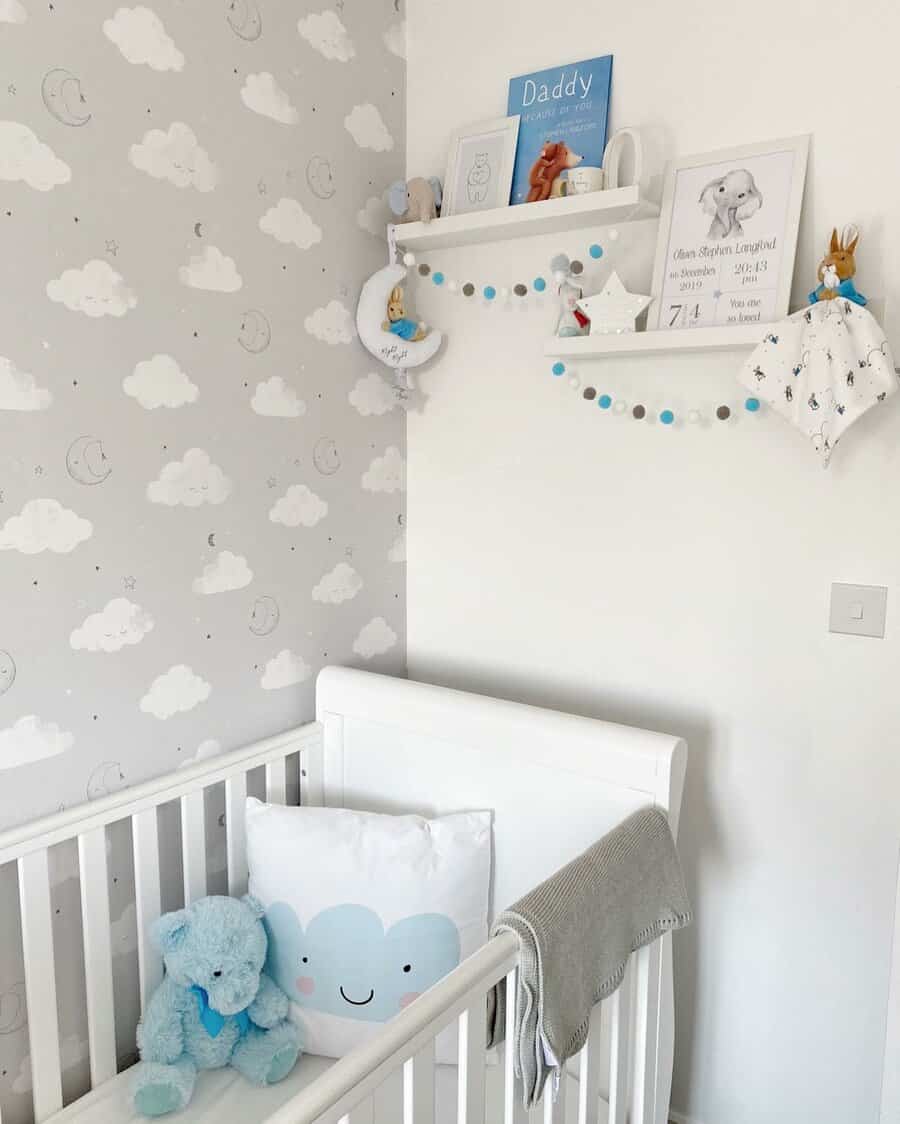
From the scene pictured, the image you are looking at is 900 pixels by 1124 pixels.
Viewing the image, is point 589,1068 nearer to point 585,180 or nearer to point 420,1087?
point 420,1087

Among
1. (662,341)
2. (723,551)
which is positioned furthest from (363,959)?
(662,341)

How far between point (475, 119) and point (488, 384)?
0.51m

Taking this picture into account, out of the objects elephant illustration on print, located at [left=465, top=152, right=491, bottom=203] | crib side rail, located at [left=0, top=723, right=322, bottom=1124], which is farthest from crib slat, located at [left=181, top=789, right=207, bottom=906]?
elephant illustration on print, located at [left=465, top=152, right=491, bottom=203]

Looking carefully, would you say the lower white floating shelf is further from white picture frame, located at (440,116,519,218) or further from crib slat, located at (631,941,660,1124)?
crib slat, located at (631,941,660,1124)

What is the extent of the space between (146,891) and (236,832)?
20cm

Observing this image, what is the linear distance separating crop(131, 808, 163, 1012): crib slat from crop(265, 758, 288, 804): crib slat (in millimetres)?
232

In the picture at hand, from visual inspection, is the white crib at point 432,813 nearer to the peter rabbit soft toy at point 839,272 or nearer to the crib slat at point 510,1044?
the crib slat at point 510,1044

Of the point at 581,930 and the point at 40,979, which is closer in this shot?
the point at 581,930

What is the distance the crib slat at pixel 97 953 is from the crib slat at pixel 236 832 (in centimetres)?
24

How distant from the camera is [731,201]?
1541 millimetres

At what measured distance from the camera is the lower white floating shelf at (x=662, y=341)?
1.48 meters

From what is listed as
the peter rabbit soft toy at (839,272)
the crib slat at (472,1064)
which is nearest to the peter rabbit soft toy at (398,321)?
the peter rabbit soft toy at (839,272)

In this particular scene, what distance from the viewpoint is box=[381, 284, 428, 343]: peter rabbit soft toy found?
6.15 ft

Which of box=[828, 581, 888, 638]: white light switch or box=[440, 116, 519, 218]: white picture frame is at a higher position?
box=[440, 116, 519, 218]: white picture frame
